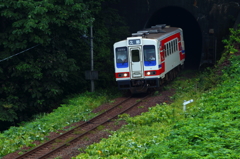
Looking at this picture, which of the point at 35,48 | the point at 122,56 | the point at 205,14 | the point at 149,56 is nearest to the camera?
the point at 35,48

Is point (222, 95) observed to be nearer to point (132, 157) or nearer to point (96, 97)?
point (132, 157)

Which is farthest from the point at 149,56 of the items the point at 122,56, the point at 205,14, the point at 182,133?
the point at 205,14

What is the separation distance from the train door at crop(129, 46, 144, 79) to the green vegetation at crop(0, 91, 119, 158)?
6.75 feet

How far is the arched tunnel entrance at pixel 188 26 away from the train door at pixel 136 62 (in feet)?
41.4

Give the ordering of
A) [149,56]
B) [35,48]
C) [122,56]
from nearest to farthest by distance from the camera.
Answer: [35,48], [149,56], [122,56]

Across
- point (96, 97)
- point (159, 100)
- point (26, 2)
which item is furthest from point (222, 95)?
point (26, 2)

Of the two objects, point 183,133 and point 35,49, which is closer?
point 183,133

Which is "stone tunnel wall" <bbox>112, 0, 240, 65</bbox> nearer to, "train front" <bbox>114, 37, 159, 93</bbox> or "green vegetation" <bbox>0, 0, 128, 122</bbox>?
"green vegetation" <bbox>0, 0, 128, 122</bbox>

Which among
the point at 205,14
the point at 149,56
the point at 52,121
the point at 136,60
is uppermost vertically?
the point at 205,14

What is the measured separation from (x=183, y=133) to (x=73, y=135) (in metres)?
5.23

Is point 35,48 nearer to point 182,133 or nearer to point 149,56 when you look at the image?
point 149,56

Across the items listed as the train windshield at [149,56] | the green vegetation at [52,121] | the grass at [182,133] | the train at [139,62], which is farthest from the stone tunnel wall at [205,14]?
the grass at [182,133]

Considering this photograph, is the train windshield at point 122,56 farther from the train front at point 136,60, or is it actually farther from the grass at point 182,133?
the grass at point 182,133

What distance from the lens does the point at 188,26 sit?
38094mm
